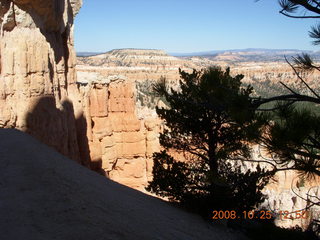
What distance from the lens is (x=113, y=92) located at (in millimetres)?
19406

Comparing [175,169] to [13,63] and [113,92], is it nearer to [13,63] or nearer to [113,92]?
[13,63]

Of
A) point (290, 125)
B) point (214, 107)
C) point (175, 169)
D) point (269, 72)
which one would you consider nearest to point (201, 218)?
point (175, 169)

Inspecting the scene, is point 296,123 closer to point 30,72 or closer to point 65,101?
point 30,72

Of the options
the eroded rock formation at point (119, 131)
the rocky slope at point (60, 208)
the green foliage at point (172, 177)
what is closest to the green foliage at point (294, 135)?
the rocky slope at point (60, 208)

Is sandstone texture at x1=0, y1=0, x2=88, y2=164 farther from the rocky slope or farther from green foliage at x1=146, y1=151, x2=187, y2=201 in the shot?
green foliage at x1=146, y1=151, x2=187, y2=201

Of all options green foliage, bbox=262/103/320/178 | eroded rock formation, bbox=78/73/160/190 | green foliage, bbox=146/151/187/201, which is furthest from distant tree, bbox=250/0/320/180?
eroded rock formation, bbox=78/73/160/190

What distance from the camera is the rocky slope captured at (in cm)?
460

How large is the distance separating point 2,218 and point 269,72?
109 meters

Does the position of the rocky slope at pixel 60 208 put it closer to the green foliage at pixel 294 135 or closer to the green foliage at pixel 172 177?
the green foliage at pixel 172 177

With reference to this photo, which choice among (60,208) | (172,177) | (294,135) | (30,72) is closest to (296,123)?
(294,135)

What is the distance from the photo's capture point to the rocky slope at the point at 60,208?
4.60 m

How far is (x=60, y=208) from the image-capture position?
5.25 metres

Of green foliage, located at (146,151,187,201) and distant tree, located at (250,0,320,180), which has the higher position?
distant tree, located at (250,0,320,180)

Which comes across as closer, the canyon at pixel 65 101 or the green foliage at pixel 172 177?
the canyon at pixel 65 101
